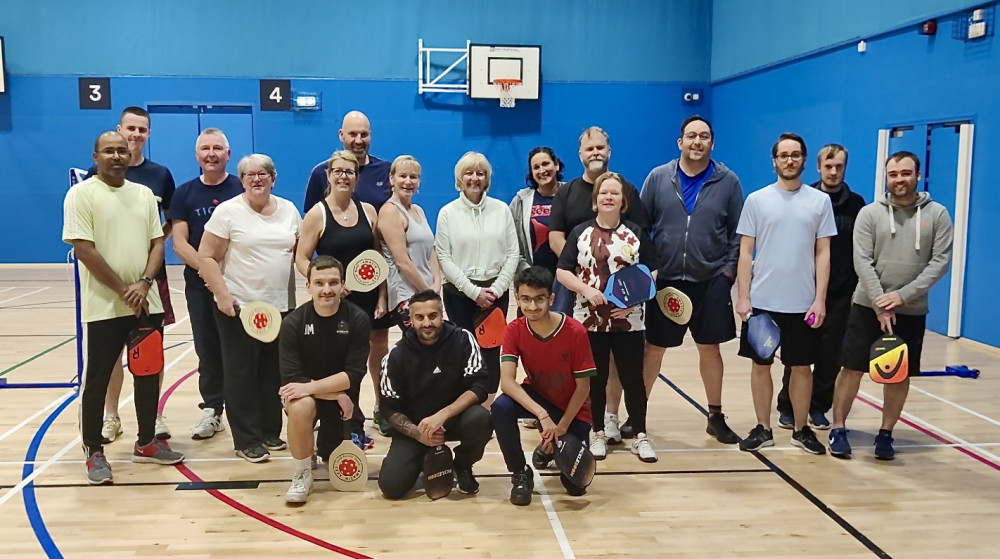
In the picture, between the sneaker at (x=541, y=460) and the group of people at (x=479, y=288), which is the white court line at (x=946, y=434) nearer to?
the group of people at (x=479, y=288)

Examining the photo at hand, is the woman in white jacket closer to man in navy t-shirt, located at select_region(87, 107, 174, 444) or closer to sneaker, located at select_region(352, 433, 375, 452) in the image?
sneaker, located at select_region(352, 433, 375, 452)

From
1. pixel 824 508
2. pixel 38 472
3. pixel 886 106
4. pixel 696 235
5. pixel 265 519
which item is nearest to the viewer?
pixel 265 519

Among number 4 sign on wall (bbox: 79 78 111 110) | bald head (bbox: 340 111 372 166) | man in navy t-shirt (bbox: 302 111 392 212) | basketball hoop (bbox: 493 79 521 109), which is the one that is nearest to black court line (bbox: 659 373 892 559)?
man in navy t-shirt (bbox: 302 111 392 212)

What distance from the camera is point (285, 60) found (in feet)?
40.1

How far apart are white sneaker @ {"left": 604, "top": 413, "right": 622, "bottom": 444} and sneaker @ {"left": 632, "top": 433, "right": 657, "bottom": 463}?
11cm

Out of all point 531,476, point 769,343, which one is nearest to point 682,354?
point 769,343

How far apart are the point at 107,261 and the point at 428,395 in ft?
5.07

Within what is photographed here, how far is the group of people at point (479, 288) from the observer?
11.8ft

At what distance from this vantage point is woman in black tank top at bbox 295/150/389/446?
13.0ft

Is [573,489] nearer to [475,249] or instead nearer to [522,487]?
[522,487]

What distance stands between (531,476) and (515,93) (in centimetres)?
939

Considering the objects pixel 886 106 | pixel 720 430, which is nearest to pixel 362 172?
pixel 720 430

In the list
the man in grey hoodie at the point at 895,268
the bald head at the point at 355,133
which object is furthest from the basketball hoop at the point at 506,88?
the man in grey hoodie at the point at 895,268

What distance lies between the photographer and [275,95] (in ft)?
40.2
